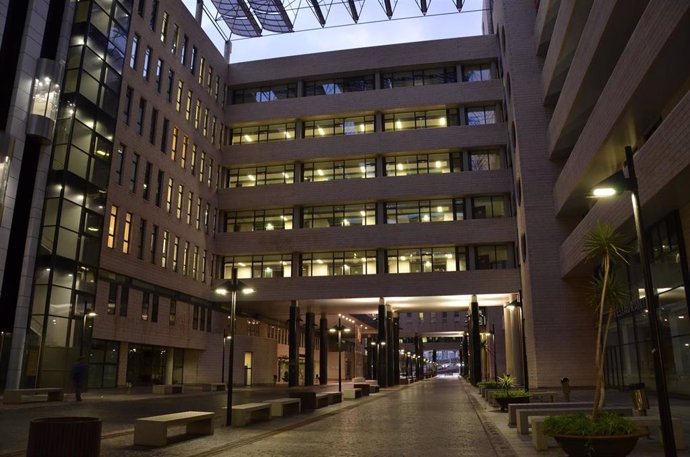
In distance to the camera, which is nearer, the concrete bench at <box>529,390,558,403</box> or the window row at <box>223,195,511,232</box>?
the concrete bench at <box>529,390,558,403</box>

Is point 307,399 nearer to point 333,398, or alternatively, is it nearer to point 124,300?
point 333,398

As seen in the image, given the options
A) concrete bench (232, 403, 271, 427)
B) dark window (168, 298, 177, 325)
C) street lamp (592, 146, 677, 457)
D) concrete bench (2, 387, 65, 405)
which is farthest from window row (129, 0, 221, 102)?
street lamp (592, 146, 677, 457)

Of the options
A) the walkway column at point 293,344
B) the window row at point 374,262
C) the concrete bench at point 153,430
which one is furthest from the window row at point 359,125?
the concrete bench at point 153,430

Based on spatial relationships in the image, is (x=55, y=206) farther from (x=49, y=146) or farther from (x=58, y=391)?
(x=58, y=391)

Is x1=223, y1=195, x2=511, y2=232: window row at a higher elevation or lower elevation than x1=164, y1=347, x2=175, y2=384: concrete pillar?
higher

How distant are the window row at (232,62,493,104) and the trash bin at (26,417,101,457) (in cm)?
5017

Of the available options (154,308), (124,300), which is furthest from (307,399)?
(154,308)

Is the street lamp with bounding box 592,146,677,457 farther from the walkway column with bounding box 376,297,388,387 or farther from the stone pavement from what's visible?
the walkway column with bounding box 376,297,388,387

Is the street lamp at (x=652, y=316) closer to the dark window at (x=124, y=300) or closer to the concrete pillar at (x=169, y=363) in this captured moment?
the dark window at (x=124, y=300)

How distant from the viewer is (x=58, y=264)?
32469 mm

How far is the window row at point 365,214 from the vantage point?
5078 cm

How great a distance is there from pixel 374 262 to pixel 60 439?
43.1m

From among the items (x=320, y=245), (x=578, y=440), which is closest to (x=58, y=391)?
(x=578, y=440)

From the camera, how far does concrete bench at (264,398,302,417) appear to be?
1983cm
